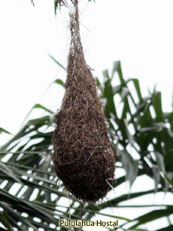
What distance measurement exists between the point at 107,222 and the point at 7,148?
86 centimetres

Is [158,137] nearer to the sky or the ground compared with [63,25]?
nearer to the ground

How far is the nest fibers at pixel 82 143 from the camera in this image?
194 cm

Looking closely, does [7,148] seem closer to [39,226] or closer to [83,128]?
[39,226]

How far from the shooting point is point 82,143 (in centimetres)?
195

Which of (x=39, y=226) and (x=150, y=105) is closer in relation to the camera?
(x=39, y=226)

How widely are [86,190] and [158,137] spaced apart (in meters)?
1.35

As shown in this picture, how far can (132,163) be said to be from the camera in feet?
9.90

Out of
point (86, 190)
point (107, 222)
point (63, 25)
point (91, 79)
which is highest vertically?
point (63, 25)

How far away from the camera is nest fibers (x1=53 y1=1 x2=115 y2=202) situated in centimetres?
194

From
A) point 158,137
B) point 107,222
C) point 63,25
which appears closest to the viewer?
point 63,25

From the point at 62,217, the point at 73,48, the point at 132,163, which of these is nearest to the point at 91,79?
the point at 73,48

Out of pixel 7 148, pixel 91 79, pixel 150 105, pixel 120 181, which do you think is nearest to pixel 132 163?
pixel 120 181

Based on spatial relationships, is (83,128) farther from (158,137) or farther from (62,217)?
(158,137)

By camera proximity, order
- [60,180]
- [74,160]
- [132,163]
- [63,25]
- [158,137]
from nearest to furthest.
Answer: [74,160], [60,180], [63,25], [132,163], [158,137]
